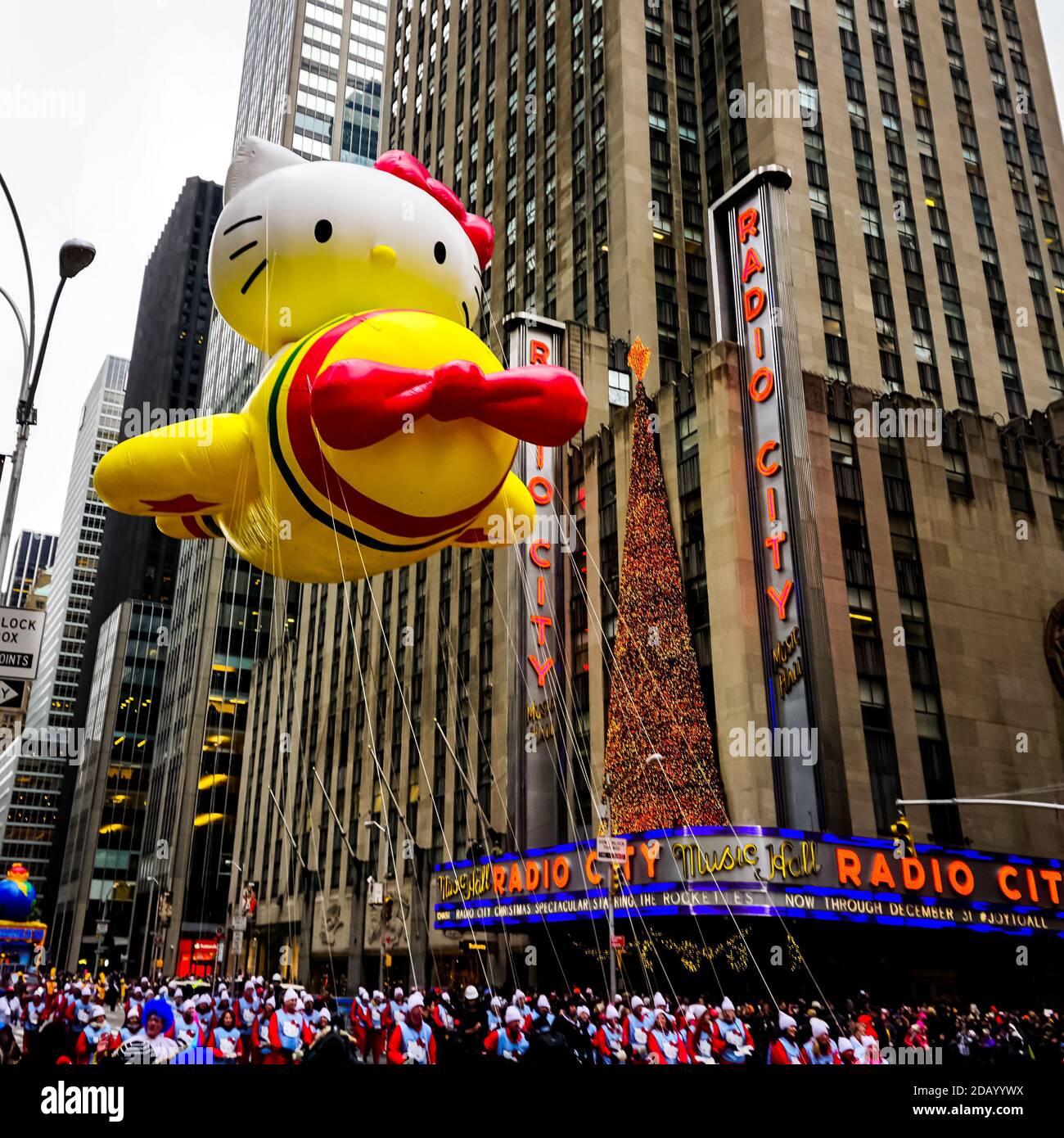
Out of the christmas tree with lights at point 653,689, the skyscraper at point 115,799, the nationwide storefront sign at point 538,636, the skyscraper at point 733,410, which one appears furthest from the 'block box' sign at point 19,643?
the skyscraper at point 115,799

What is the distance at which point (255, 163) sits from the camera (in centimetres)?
1150

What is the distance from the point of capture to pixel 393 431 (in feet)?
30.1

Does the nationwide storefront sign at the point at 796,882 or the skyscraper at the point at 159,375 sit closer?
the nationwide storefront sign at the point at 796,882

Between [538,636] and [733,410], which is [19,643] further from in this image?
→ [538,636]

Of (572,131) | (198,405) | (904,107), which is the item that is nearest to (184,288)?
(198,405)

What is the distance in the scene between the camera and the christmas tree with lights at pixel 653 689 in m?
33.1

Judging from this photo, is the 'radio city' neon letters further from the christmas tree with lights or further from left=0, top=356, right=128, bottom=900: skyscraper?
left=0, top=356, right=128, bottom=900: skyscraper

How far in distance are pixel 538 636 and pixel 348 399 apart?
32317 millimetres

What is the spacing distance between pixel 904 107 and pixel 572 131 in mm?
19364

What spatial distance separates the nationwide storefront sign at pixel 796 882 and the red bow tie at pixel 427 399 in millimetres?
19914

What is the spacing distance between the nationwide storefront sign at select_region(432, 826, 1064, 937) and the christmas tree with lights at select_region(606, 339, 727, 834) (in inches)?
86.4

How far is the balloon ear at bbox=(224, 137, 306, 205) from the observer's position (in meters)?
11.4

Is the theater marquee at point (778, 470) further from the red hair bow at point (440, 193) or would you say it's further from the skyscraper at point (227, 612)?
the skyscraper at point (227, 612)
